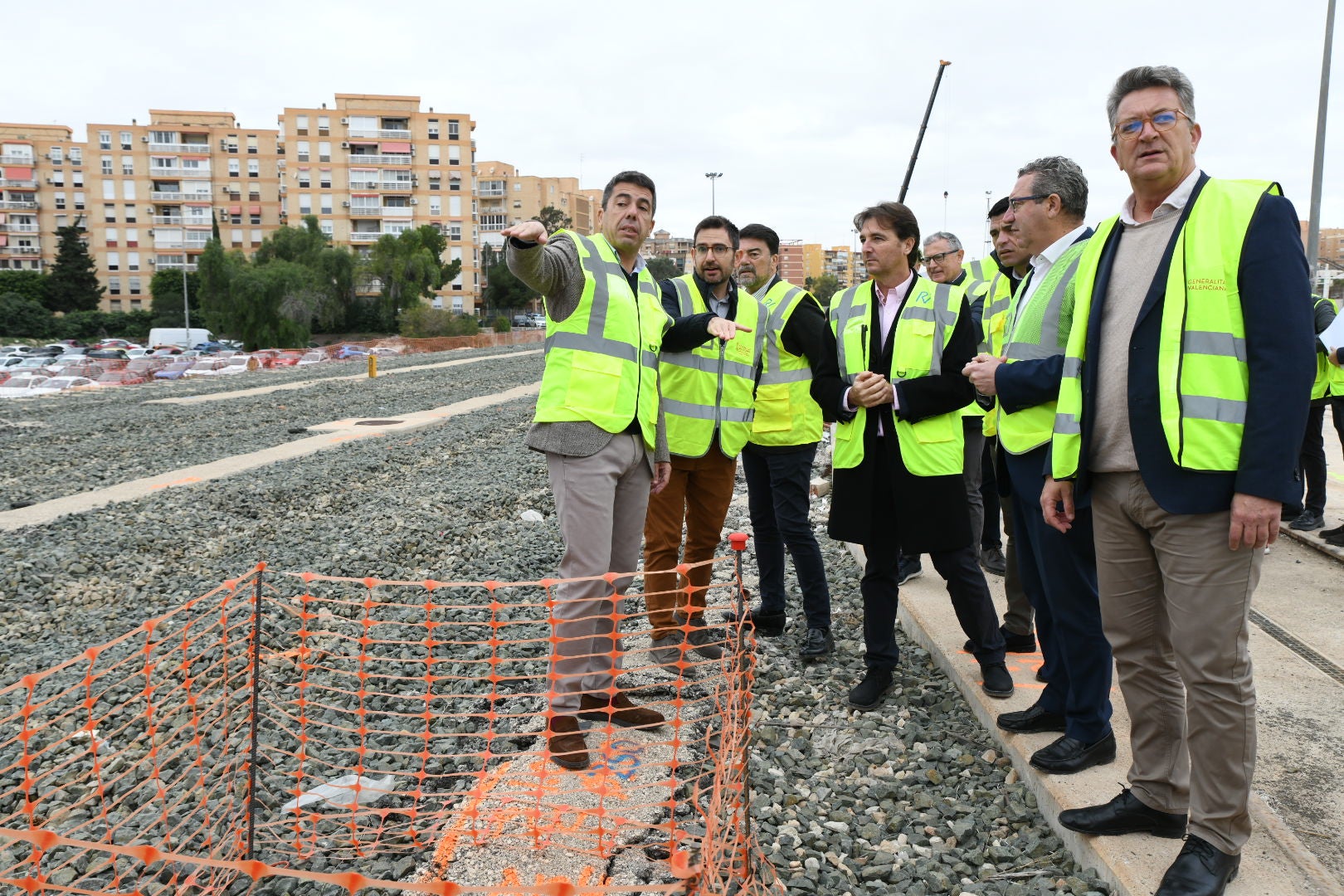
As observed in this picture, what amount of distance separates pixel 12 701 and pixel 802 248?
12584 cm

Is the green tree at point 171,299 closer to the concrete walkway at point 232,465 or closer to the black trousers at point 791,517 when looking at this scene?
the concrete walkway at point 232,465

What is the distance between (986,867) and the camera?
290cm

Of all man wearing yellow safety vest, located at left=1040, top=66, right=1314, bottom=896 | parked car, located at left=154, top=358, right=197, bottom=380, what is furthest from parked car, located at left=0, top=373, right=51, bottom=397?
man wearing yellow safety vest, located at left=1040, top=66, right=1314, bottom=896

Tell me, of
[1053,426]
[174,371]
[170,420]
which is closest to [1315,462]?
[1053,426]

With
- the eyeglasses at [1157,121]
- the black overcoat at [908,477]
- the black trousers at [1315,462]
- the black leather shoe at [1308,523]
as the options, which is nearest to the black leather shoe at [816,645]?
the black overcoat at [908,477]

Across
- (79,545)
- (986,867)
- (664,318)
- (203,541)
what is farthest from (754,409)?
(79,545)

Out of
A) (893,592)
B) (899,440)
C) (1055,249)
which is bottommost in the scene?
(893,592)

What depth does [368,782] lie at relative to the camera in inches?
139

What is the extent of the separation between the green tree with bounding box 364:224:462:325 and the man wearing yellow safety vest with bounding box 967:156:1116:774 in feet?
197

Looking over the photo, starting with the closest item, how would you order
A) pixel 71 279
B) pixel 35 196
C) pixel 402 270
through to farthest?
1. pixel 402 270
2. pixel 71 279
3. pixel 35 196

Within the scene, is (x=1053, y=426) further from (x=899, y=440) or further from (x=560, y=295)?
(x=560, y=295)

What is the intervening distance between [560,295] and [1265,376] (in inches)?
91.4

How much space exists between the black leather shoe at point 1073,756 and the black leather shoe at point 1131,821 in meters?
0.35

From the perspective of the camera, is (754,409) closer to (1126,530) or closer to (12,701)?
(1126,530)
